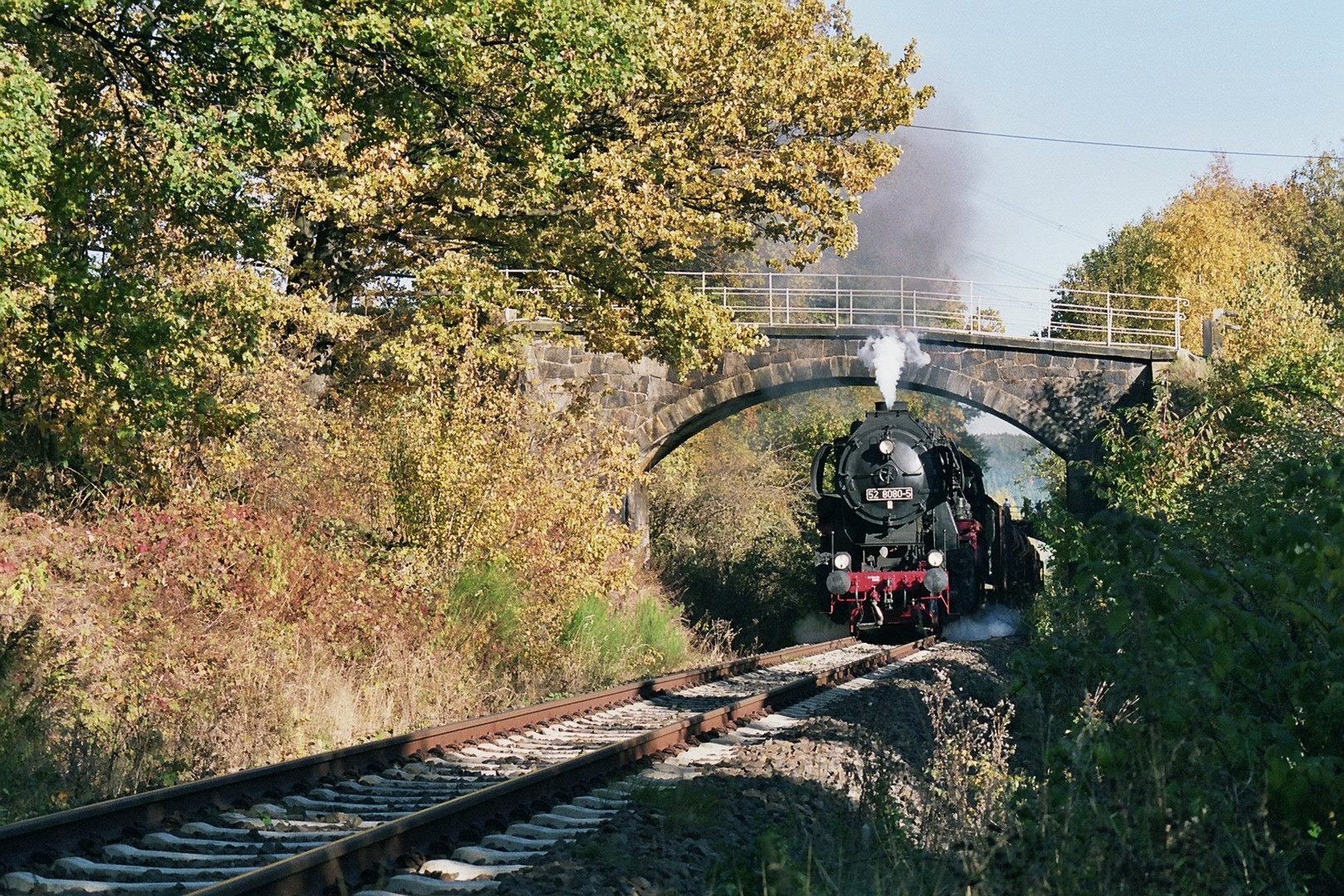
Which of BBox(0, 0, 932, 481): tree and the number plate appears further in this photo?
the number plate

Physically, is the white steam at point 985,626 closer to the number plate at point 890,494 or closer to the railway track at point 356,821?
the number plate at point 890,494

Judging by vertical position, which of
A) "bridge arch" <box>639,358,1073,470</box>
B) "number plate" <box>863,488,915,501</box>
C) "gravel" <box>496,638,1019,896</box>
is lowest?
"gravel" <box>496,638,1019,896</box>

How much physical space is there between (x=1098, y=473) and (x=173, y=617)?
1327 cm

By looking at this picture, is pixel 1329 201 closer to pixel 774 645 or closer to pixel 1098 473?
pixel 774 645

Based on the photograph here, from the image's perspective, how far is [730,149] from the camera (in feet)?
69.6

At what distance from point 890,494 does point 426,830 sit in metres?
16.2

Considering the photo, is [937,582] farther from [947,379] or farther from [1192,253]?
[1192,253]

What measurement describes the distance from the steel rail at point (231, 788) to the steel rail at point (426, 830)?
1.27 metres

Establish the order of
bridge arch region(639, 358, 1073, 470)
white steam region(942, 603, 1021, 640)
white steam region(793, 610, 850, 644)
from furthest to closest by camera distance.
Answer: white steam region(793, 610, 850, 644) → bridge arch region(639, 358, 1073, 470) → white steam region(942, 603, 1021, 640)

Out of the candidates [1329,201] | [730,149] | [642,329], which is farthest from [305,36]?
[1329,201]

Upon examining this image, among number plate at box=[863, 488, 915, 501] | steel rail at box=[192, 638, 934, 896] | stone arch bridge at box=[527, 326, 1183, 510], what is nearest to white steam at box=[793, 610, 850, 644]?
stone arch bridge at box=[527, 326, 1183, 510]

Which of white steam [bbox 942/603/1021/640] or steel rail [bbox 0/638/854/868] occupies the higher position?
steel rail [bbox 0/638/854/868]

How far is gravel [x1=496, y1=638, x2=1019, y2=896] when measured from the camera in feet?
19.0

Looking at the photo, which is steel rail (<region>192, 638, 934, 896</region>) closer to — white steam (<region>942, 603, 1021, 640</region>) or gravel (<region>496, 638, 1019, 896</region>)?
gravel (<region>496, 638, 1019, 896</region>)
